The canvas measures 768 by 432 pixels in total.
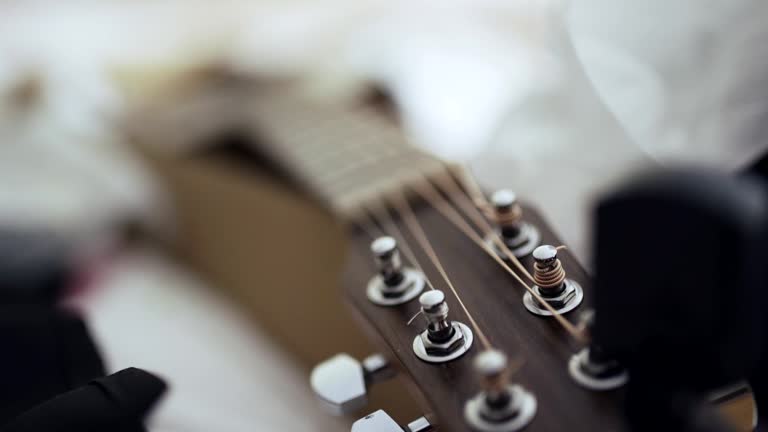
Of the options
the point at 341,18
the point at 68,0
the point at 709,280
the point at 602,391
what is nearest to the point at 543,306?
the point at 602,391

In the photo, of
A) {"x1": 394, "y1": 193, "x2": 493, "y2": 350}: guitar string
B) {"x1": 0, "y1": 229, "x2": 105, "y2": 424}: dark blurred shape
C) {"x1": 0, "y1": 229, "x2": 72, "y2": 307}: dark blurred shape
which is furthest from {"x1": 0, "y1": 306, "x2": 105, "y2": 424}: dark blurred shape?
{"x1": 0, "y1": 229, "x2": 72, "y2": 307}: dark blurred shape

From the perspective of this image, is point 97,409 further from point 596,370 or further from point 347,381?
point 596,370

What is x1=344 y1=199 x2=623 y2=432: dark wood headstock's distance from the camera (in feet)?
1.51

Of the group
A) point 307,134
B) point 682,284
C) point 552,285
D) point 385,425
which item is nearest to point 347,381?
point 385,425

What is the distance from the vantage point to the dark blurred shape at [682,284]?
0.34 metres

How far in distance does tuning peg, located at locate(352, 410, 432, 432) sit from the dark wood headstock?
2 centimetres

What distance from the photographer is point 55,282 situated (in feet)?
4.52

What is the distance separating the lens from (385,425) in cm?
52

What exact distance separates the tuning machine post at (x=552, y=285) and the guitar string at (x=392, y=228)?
0.10 m

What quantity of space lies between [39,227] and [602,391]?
1.26 metres

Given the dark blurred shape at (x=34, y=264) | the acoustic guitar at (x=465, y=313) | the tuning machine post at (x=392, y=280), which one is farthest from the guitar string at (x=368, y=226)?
the dark blurred shape at (x=34, y=264)

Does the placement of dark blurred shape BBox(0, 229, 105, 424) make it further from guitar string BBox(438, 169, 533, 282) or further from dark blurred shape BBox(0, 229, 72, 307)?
dark blurred shape BBox(0, 229, 72, 307)

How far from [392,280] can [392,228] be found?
0.16 metres

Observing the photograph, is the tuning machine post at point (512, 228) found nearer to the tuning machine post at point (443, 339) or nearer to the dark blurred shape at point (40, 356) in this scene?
the tuning machine post at point (443, 339)
